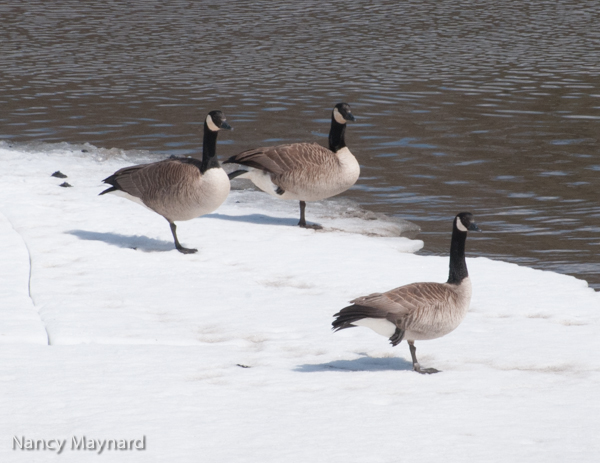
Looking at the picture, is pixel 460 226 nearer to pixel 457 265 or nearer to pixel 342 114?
pixel 457 265

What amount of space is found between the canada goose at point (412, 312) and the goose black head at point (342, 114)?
5.93 metres

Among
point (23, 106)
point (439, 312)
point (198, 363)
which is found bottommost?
point (23, 106)

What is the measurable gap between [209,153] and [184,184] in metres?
0.52

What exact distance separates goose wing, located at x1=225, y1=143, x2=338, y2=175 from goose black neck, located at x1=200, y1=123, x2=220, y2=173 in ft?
5.30

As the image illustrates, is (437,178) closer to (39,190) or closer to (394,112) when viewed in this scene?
(394,112)

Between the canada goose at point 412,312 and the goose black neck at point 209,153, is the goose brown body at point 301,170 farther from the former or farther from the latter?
the canada goose at point 412,312

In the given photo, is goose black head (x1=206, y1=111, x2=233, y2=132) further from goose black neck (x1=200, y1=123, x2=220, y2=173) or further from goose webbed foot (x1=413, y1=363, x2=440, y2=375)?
goose webbed foot (x1=413, y1=363, x2=440, y2=375)

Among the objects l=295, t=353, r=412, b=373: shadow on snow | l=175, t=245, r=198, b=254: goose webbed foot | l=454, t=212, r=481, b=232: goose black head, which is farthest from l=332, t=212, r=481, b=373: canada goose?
l=175, t=245, r=198, b=254: goose webbed foot

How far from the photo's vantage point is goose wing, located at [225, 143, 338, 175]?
1234cm

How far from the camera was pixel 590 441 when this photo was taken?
18.6 feet

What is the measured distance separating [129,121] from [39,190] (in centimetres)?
759

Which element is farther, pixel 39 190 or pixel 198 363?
pixel 39 190

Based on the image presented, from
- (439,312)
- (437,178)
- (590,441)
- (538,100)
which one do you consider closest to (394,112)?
(538,100)

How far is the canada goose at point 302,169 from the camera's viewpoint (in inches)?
485
